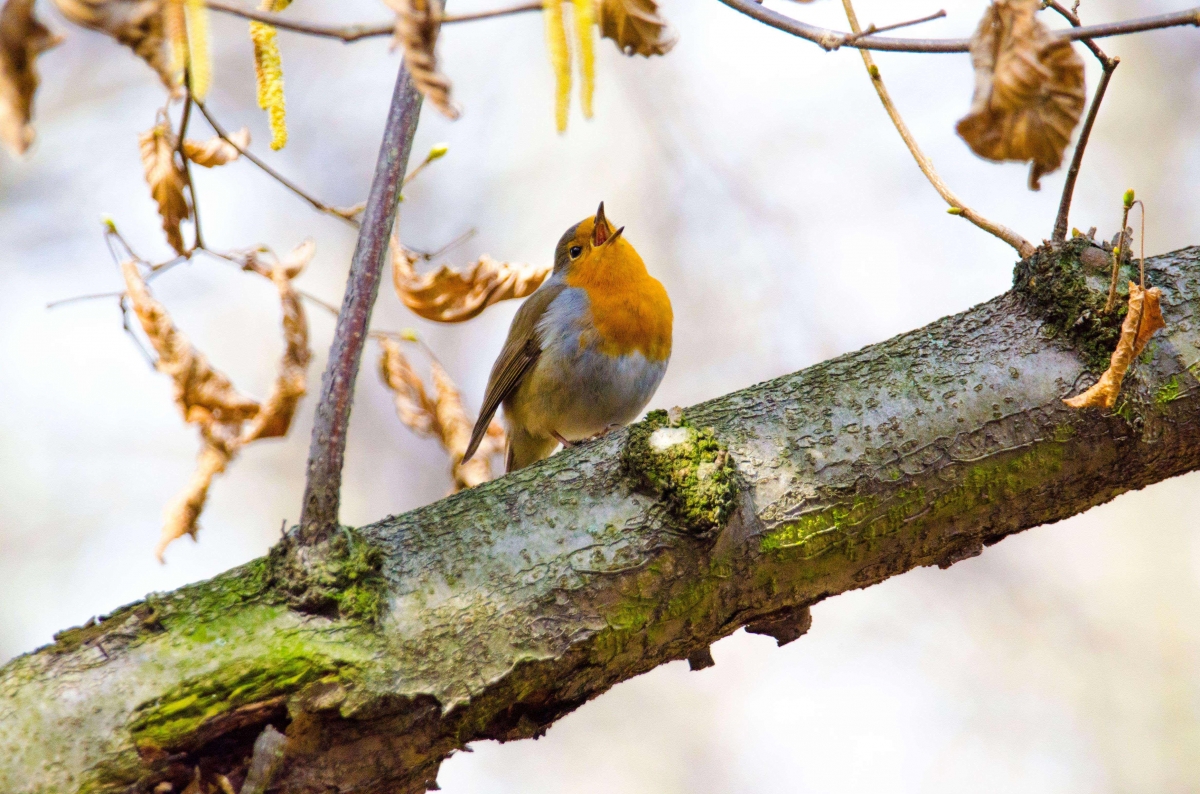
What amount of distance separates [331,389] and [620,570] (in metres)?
0.60

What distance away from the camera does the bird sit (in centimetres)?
384

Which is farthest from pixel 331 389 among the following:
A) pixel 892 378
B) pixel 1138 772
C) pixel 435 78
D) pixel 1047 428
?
pixel 1138 772

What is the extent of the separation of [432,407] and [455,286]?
→ 16.0 inches

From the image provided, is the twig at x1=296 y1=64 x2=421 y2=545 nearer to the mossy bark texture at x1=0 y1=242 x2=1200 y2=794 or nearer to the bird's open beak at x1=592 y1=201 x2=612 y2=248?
the mossy bark texture at x1=0 y1=242 x2=1200 y2=794

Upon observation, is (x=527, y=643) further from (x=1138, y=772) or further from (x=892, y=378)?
(x=1138, y=772)

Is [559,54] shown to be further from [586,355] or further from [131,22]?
[586,355]

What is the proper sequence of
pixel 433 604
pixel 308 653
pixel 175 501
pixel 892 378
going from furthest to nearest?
pixel 175 501, pixel 892 378, pixel 433 604, pixel 308 653

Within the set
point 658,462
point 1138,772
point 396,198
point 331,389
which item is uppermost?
point 396,198

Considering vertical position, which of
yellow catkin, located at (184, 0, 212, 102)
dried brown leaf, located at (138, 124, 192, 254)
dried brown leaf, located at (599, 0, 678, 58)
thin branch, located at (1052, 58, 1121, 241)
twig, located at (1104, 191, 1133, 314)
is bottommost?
twig, located at (1104, 191, 1133, 314)

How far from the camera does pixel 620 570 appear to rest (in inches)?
67.2

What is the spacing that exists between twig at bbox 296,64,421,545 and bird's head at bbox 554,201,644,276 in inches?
94.1

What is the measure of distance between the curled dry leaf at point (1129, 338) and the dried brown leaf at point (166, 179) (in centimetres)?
189

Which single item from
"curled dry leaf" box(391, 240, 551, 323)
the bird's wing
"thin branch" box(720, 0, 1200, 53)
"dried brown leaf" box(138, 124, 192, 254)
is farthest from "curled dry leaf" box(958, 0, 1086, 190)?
the bird's wing

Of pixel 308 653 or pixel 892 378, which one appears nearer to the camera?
pixel 308 653
